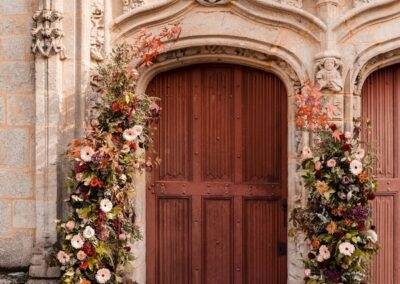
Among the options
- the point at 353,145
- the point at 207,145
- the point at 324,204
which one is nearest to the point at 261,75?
the point at 207,145

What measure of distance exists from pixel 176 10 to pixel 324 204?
1.73 metres

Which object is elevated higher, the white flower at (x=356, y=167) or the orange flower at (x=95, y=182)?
the white flower at (x=356, y=167)

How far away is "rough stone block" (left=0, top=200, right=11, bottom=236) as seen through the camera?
3627 mm

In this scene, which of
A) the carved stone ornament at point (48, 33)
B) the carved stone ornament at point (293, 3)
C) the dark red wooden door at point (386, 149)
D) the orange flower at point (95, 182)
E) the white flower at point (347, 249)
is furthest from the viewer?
the dark red wooden door at point (386, 149)

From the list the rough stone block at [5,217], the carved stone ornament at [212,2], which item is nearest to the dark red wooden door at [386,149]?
the carved stone ornament at [212,2]

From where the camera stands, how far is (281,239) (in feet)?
12.4

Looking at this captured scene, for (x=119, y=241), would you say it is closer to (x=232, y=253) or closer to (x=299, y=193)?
(x=232, y=253)

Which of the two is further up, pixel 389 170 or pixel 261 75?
pixel 261 75

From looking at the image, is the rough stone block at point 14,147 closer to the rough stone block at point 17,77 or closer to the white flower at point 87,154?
the rough stone block at point 17,77

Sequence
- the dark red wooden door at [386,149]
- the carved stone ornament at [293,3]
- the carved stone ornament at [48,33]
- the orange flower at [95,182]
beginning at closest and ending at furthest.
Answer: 1. the orange flower at [95,182]
2. the carved stone ornament at [48,33]
3. the carved stone ornament at [293,3]
4. the dark red wooden door at [386,149]

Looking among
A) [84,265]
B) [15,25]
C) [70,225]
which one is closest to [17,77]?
[15,25]

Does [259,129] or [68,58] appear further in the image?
[259,129]

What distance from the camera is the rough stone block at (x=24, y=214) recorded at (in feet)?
11.8

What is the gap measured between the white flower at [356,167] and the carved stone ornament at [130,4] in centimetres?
188
